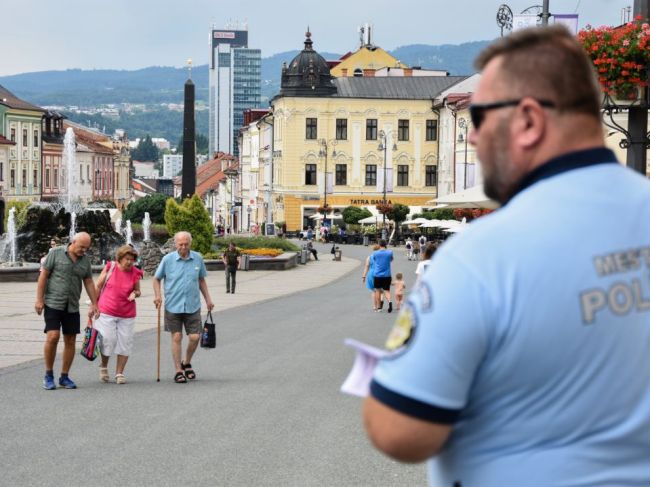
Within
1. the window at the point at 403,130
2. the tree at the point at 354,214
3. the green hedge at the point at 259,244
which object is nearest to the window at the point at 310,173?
the window at the point at 403,130

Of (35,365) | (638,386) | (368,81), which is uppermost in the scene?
(368,81)

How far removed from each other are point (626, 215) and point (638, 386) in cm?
34

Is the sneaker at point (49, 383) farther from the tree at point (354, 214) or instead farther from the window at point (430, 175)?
the window at point (430, 175)

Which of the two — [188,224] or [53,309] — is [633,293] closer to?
[53,309]

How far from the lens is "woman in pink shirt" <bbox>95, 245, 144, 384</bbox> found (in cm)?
1411

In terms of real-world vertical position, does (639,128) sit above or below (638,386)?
above

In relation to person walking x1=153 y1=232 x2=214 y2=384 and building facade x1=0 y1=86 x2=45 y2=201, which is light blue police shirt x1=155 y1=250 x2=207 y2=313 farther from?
building facade x1=0 y1=86 x2=45 y2=201

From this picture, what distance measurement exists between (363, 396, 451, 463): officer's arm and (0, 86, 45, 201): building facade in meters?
94.7

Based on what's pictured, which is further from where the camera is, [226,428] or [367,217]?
[367,217]

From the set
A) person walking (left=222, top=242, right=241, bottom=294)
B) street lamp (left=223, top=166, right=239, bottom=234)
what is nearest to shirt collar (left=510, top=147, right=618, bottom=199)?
person walking (left=222, top=242, right=241, bottom=294)

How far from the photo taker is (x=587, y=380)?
8.23 feet

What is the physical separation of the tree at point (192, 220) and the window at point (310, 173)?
47.3 meters

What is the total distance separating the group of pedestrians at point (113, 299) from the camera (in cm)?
1351

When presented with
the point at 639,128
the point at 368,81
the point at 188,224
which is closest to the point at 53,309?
the point at 639,128
